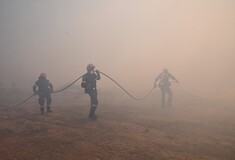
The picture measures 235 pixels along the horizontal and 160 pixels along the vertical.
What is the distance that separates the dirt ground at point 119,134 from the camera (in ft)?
26.5

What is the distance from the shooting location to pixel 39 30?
10494 centimetres

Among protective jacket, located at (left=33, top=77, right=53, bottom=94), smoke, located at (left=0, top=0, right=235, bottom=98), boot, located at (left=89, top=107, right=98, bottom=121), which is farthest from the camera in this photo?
smoke, located at (left=0, top=0, right=235, bottom=98)

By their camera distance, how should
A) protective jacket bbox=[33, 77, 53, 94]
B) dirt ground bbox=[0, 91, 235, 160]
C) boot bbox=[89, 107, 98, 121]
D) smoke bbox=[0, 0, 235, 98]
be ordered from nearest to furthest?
dirt ground bbox=[0, 91, 235, 160], boot bbox=[89, 107, 98, 121], protective jacket bbox=[33, 77, 53, 94], smoke bbox=[0, 0, 235, 98]

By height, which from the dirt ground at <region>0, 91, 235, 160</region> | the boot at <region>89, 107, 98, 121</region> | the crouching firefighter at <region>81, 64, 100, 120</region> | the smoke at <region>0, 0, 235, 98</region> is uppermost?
the smoke at <region>0, 0, 235, 98</region>

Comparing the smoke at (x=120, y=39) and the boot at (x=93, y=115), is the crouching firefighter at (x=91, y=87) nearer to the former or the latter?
the boot at (x=93, y=115)

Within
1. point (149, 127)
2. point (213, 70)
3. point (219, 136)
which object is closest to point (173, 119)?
point (149, 127)

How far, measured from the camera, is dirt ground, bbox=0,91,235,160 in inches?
318

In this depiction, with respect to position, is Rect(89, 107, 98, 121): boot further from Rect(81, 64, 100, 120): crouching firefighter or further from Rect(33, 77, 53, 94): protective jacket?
Rect(33, 77, 53, 94): protective jacket

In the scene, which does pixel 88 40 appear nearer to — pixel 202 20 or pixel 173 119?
pixel 202 20

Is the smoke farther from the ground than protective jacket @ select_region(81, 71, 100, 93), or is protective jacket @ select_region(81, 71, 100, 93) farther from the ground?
the smoke

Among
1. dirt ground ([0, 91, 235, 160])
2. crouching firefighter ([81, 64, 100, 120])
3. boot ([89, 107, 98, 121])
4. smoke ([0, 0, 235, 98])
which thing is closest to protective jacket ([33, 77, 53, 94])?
dirt ground ([0, 91, 235, 160])

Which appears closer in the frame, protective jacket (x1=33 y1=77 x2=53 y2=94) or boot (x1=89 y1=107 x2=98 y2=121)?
boot (x1=89 y1=107 x2=98 y2=121)

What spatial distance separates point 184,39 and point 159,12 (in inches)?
1498

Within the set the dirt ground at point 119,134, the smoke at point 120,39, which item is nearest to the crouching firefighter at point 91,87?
the dirt ground at point 119,134
